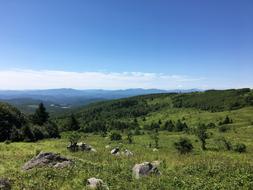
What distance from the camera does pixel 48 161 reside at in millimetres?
30469

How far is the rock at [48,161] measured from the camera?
2961cm

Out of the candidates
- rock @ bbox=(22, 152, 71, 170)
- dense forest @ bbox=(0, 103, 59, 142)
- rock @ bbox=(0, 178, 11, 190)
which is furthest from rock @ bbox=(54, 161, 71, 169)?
dense forest @ bbox=(0, 103, 59, 142)

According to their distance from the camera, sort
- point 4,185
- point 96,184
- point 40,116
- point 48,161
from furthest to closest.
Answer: point 40,116
point 48,161
point 96,184
point 4,185

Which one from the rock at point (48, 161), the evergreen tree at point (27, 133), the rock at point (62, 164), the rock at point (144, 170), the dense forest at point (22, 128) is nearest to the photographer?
the rock at point (144, 170)

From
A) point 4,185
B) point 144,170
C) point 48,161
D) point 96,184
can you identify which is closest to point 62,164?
point 48,161

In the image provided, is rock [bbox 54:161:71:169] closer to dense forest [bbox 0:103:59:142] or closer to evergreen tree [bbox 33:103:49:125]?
dense forest [bbox 0:103:59:142]

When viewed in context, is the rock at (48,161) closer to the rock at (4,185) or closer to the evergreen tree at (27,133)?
the rock at (4,185)

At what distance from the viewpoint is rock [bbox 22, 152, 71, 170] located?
97.1 feet

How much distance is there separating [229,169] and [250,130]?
9259 cm

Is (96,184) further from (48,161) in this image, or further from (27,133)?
(27,133)

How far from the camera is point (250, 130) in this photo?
374 feet

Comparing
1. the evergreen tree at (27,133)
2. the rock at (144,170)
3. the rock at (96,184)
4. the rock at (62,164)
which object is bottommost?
the evergreen tree at (27,133)

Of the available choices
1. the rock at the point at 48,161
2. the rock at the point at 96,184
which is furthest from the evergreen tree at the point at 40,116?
the rock at the point at 96,184

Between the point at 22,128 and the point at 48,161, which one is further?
the point at 22,128
